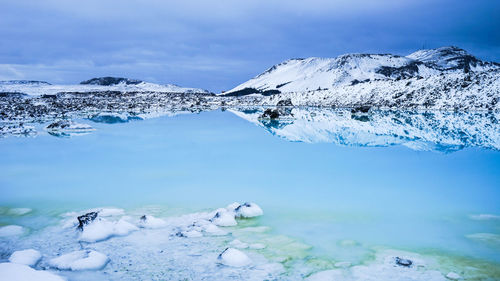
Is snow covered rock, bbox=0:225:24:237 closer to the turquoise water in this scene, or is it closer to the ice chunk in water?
the turquoise water

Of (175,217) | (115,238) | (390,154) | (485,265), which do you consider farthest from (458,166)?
(115,238)

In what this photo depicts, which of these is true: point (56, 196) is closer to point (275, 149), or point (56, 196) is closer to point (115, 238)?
point (115, 238)

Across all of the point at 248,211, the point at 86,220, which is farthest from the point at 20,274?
the point at 248,211

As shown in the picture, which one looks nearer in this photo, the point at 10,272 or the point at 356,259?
the point at 10,272

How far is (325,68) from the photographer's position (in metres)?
188

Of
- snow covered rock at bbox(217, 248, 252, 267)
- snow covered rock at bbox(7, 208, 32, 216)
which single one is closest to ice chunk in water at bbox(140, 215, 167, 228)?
snow covered rock at bbox(217, 248, 252, 267)

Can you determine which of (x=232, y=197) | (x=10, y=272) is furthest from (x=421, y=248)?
(x=10, y=272)

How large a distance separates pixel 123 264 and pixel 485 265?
22.0 feet

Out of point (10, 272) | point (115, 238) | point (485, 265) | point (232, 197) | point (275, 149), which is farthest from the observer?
point (275, 149)

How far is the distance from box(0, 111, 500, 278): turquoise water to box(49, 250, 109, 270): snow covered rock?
2.97 meters

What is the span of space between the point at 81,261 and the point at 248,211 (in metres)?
4.21

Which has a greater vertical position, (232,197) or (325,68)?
(325,68)

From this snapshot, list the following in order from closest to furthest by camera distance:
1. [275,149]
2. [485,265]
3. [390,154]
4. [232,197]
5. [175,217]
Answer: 1. [485,265]
2. [175,217]
3. [232,197]
4. [390,154]
5. [275,149]

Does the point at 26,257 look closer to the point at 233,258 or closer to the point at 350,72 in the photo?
the point at 233,258
